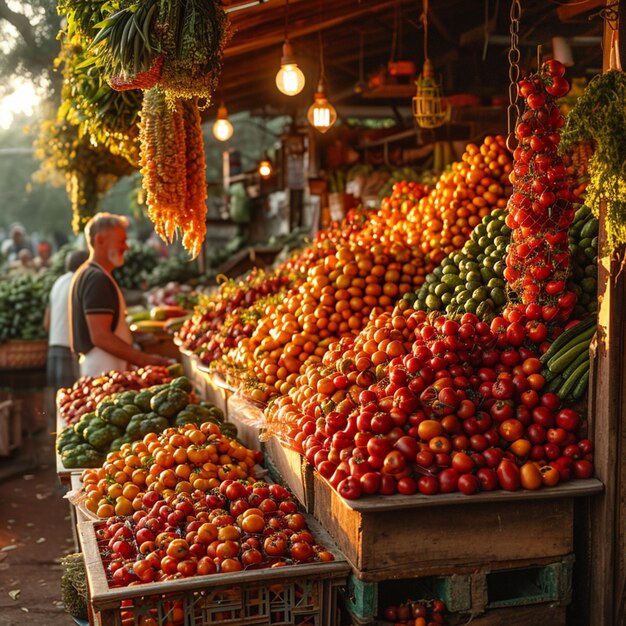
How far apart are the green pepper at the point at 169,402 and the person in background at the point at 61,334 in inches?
121

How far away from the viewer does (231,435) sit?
181 inches

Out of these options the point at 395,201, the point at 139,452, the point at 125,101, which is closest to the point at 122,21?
the point at 125,101

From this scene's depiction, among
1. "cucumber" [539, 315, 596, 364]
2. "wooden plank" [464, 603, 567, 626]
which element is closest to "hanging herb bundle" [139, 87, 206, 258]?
"cucumber" [539, 315, 596, 364]

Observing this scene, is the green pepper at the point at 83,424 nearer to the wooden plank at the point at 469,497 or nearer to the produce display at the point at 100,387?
the produce display at the point at 100,387

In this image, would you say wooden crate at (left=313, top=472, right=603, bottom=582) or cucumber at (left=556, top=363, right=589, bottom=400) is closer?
wooden crate at (left=313, top=472, right=603, bottom=582)

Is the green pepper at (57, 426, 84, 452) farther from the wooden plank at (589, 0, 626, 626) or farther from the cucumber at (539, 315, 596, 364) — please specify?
the wooden plank at (589, 0, 626, 626)

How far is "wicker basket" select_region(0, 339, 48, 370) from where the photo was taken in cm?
870

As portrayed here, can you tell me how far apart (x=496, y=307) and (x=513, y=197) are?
22.5 inches

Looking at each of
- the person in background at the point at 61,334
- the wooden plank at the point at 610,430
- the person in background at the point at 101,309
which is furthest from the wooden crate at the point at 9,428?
the wooden plank at the point at 610,430

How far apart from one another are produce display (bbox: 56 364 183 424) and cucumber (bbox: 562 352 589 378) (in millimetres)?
3040

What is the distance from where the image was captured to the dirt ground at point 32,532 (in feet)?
15.2

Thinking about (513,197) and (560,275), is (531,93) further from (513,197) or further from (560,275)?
(560,275)

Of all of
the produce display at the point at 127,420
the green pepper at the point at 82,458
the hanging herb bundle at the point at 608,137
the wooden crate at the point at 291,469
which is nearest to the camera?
the hanging herb bundle at the point at 608,137

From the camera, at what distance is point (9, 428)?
26.8 feet
